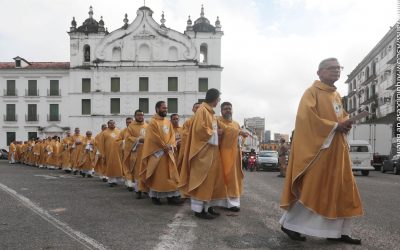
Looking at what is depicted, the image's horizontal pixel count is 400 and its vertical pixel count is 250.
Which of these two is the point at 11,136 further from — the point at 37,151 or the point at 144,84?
the point at 37,151

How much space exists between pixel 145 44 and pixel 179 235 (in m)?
52.2

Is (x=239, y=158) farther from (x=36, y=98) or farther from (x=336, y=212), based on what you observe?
(x=36, y=98)

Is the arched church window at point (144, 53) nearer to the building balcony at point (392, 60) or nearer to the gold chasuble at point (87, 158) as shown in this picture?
the building balcony at point (392, 60)

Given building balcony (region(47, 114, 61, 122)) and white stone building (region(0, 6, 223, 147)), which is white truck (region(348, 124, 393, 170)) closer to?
white stone building (region(0, 6, 223, 147))

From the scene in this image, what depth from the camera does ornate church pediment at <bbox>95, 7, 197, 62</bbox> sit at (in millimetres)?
56156

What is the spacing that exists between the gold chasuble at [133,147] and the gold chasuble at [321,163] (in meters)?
5.75

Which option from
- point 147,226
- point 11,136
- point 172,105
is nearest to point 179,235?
point 147,226

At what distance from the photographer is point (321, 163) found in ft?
17.7

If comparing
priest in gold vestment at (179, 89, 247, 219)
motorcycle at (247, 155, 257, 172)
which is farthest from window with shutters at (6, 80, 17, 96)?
priest in gold vestment at (179, 89, 247, 219)

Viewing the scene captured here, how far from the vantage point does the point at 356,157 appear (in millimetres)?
23000

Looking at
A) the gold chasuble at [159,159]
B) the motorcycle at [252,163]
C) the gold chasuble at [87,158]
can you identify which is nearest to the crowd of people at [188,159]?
the gold chasuble at [159,159]

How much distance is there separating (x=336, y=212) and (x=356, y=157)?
61.6ft

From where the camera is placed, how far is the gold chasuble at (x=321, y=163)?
17.4 feet

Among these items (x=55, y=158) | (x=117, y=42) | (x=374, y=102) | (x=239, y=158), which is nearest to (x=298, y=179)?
(x=239, y=158)
